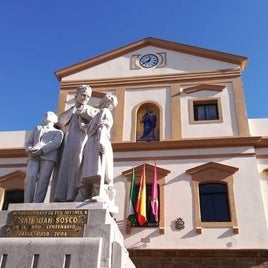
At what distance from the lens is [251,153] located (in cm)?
1330

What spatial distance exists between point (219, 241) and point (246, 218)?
3.91ft

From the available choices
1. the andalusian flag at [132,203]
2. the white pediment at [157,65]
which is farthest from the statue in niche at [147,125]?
the andalusian flag at [132,203]

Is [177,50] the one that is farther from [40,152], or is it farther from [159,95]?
[40,152]

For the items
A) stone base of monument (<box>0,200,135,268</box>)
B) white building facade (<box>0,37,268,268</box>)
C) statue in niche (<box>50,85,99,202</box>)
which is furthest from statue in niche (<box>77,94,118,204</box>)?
white building facade (<box>0,37,268,268</box>)

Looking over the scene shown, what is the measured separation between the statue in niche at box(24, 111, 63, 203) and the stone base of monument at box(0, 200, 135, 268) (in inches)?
18.8

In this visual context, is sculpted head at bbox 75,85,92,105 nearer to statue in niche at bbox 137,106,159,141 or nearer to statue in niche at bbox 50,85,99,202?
statue in niche at bbox 50,85,99,202

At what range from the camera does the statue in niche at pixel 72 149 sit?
17.9ft

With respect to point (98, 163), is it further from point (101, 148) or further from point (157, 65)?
point (157, 65)

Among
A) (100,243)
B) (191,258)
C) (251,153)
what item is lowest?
(100,243)

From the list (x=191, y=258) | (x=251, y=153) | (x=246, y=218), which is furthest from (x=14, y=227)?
(x=251, y=153)

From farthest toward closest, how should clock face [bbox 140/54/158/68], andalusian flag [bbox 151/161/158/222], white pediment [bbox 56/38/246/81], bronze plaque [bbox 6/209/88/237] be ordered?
clock face [bbox 140/54/158/68] → white pediment [bbox 56/38/246/81] → andalusian flag [bbox 151/161/158/222] → bronze plaque [bbox 6/209/88/237]

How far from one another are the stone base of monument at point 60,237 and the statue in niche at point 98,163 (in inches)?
14.3

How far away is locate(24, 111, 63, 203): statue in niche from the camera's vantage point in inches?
217

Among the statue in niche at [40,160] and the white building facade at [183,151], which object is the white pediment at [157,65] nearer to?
the white building facade at [183,151]
